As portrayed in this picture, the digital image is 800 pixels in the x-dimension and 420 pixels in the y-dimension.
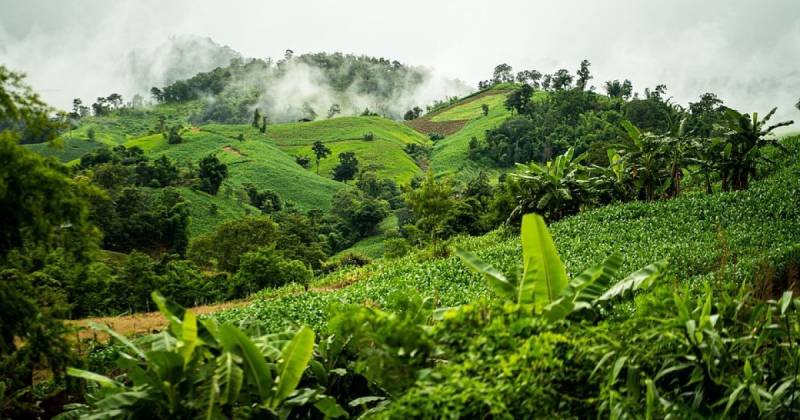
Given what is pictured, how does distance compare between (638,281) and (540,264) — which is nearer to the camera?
(638,281)

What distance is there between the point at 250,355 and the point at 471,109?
11119cm

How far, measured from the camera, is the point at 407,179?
75.9m

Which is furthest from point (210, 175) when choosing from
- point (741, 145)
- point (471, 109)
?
point (471, 109)

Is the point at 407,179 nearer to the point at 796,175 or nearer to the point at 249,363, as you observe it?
the point at 796,175

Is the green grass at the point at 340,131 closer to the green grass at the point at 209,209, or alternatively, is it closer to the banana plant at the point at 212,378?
the green grass at the point at 209,209

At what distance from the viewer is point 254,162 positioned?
251 feet

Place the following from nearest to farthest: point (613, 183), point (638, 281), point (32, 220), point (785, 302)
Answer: point (785, 302) → point (32, 220) → point (638, 281) → point (613, 183)

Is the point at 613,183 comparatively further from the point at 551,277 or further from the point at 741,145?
the point at 551,277

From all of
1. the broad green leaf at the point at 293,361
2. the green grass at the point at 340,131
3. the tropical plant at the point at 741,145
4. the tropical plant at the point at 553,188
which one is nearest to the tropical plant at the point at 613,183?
the tropical plant at the point at 553,188

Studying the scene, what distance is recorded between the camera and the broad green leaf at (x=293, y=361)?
504cm

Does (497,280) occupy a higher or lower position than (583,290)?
higher

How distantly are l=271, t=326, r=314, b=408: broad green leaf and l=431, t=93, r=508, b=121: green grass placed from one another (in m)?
101

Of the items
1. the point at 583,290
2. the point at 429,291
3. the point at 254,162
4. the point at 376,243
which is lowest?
the point at 376,243

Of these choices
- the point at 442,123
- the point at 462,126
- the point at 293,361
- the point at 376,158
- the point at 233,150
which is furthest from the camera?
the point at 442,123
